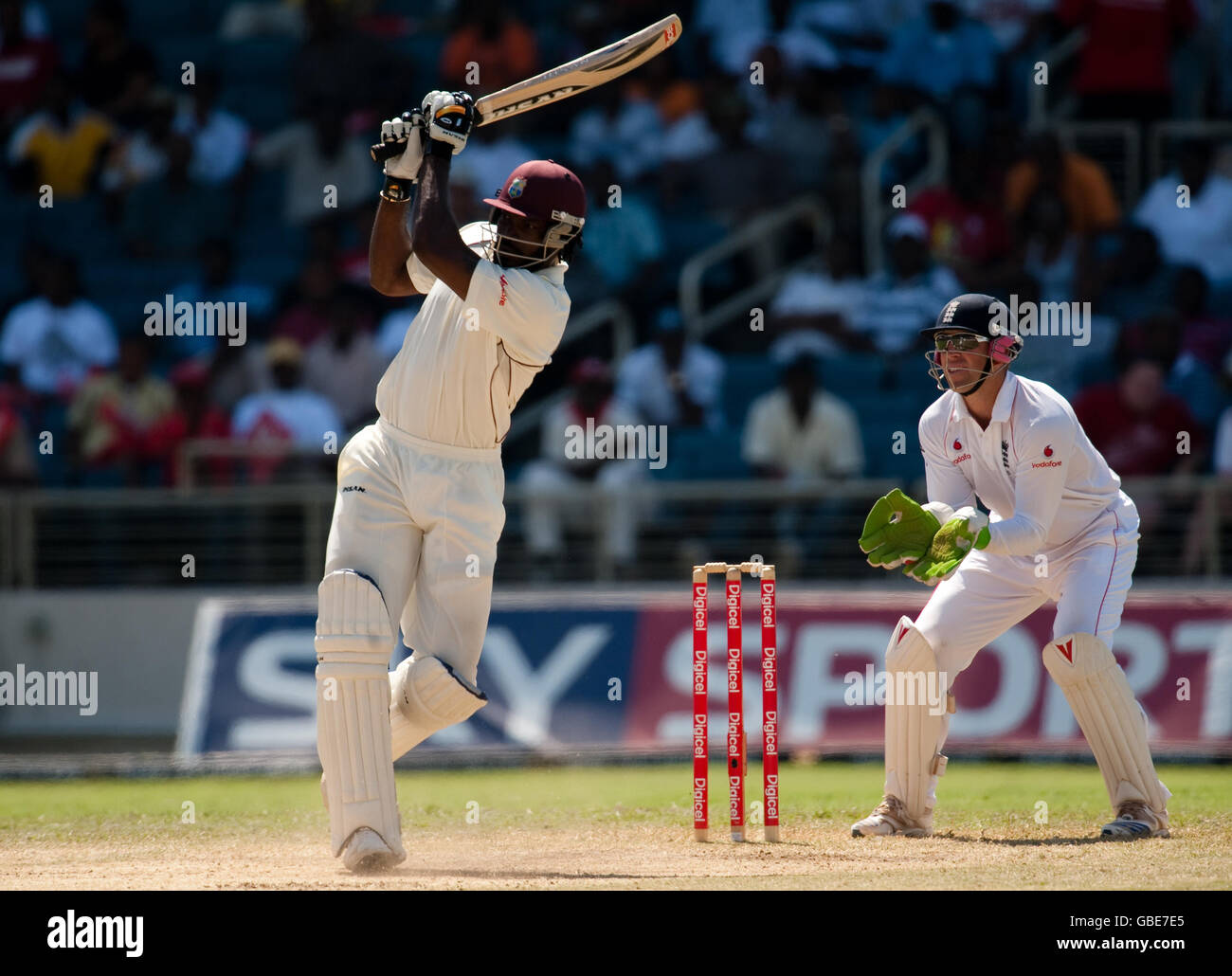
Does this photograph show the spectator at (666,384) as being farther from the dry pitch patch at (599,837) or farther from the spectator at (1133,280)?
the dry pitch patch at (599,837)

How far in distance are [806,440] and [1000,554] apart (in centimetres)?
480

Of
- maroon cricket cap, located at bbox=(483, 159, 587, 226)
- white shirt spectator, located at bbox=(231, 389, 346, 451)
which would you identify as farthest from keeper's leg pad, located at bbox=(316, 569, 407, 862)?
white shirt spectator, located at bbox=(231, 389, 346, 451)

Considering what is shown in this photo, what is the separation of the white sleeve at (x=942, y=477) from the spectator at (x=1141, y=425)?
164 inches

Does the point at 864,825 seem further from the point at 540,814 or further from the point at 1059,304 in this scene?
the point at 1059,304

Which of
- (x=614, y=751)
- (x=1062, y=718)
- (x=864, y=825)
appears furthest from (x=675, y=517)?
(x=864, y=825)

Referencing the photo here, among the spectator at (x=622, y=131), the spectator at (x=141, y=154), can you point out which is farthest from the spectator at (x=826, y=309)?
the spectator at (x=141, y=154)

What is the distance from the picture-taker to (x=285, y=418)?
11.5 m

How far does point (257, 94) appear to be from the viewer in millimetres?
14305

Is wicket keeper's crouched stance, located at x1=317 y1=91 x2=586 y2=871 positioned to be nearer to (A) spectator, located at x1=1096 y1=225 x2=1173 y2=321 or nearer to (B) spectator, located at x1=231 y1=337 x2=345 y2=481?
(B) spectator, located at x1=231 y1=337 x2=345 y2=481

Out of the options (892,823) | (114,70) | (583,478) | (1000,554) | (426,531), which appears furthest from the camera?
(114,70)

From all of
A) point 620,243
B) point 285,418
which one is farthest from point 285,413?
point 620,243

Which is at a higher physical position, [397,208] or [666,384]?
[397,208]

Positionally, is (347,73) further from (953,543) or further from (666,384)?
(953,543)

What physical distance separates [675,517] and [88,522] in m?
3.35
